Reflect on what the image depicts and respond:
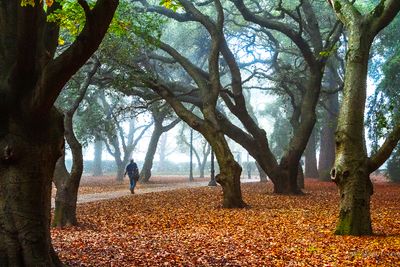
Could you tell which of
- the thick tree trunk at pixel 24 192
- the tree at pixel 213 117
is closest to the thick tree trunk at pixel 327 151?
the tree at pixel 213 117

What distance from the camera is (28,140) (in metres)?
5.12

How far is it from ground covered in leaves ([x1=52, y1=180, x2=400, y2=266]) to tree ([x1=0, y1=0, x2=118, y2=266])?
130 centimetres

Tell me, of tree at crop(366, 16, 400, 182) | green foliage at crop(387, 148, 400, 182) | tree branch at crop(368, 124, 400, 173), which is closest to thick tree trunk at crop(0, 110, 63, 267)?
tree branch at crop(368, 124, 400, 173)

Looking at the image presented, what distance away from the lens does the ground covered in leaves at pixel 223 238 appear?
6594mm

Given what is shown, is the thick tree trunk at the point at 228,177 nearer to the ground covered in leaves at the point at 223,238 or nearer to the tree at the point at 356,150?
the ground covered in leaves at the point at 223,238

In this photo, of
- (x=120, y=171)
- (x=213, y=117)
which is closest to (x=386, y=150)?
(x=213, y=117)

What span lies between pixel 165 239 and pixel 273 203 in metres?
7.61

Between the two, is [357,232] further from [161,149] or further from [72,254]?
[161,149]

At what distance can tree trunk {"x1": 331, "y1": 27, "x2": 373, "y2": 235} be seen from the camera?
27.5ft

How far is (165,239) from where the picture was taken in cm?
868

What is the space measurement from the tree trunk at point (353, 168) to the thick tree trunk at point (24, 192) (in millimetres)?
5647

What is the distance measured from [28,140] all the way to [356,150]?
615cm

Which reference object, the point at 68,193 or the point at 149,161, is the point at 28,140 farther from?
the point at 149,161

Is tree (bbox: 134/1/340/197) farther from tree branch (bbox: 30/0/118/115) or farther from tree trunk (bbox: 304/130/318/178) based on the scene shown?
tree trunk (bbox: 304/130/318/178)
